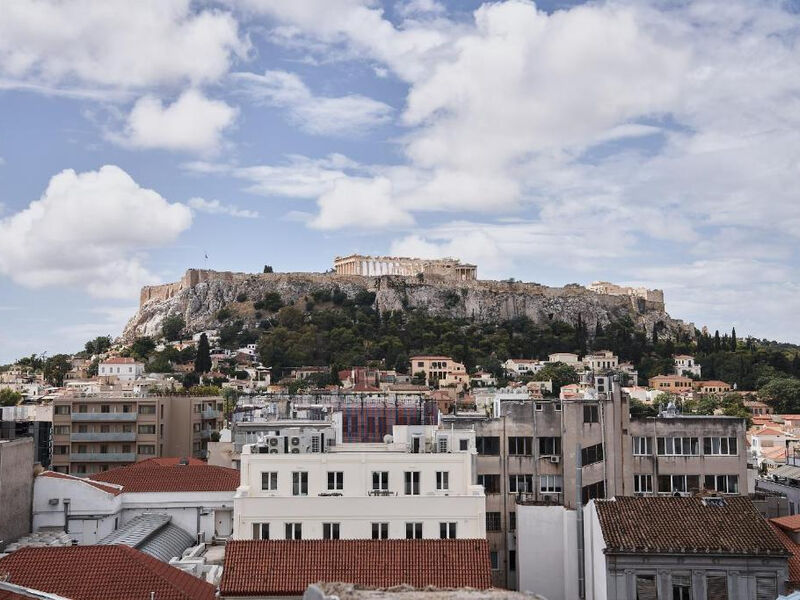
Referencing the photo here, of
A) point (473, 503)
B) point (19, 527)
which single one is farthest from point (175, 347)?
point (473, 503)

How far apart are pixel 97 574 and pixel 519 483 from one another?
68.5 ft

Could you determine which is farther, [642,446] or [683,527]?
[642,446]

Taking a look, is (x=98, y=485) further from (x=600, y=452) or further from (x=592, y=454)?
(x=600, y=452)

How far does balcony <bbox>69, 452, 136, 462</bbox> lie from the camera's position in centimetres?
7294

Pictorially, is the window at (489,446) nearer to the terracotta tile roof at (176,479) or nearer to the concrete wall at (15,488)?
the terracotta tile roof at (176,479)

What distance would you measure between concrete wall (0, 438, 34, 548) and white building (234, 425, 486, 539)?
37.3 ft

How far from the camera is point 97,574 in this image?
1016 inches

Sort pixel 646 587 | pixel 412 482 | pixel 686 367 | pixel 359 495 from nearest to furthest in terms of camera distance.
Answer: pixel 646 587 < pixel 359 495 < pixel 412 482 < pixel 686 367

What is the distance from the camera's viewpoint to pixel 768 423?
12044 cm

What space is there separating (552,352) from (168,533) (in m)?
162

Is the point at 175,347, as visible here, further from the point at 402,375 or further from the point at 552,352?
the point at 552,352

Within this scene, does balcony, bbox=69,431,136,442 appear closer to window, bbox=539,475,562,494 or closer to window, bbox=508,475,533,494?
window, bbox=508,475,533,494

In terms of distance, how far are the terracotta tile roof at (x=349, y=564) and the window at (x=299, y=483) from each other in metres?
5.87

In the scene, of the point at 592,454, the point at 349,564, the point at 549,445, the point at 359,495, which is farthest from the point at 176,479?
the point at 349,564
